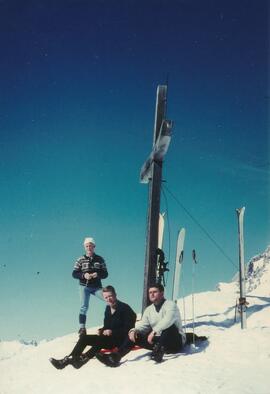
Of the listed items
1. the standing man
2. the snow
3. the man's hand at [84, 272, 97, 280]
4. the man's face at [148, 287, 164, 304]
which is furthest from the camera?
the standing man

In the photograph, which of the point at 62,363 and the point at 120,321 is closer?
the point at 62,363

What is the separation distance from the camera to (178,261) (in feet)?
26.1

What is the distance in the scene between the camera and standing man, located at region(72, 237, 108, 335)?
6.46 meters

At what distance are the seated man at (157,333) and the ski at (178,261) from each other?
2.73m

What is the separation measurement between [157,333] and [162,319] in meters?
0.18

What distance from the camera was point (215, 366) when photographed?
14.0 feet

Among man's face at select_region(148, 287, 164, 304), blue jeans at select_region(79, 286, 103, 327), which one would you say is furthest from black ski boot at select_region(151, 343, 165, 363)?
blue jeans at select_region(79, 286, 103, 327)

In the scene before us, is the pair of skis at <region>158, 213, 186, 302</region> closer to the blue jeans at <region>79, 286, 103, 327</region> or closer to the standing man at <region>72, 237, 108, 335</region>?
the standing man at <region>72, 237, 108, 335</region>

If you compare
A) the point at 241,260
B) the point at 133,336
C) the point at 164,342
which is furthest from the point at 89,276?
the point at 241,260

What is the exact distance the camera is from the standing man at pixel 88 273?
646 centimetres

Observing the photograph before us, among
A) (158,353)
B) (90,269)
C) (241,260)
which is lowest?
(158,353)

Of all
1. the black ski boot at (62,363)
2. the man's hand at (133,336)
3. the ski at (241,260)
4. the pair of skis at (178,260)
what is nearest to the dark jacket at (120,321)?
the man's hand at (133,336)

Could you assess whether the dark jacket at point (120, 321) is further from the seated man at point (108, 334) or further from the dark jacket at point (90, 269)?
the dark jacket at point (90, 269)

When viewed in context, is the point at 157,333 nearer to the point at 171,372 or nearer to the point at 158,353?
the point at 158,353
